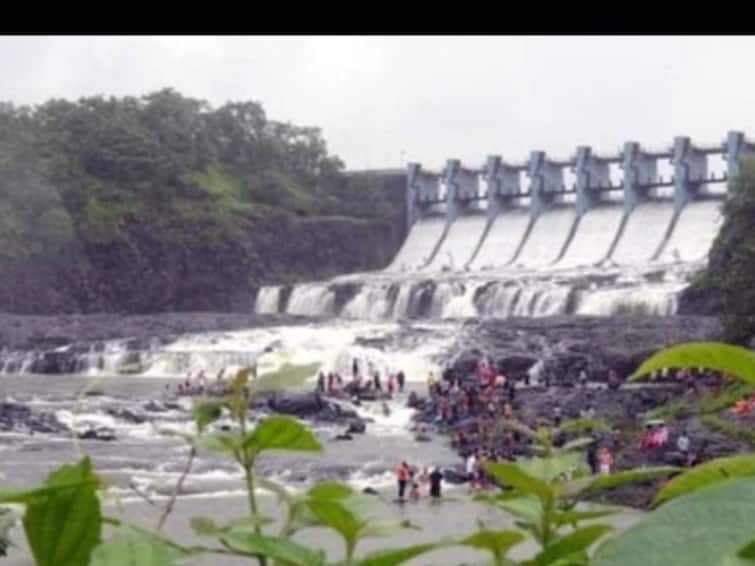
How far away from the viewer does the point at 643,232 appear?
29.7ft

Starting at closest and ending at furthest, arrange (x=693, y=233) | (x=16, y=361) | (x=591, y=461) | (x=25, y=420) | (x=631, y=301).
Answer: (x=591, y=461) → (x=25, y=420) → (x=16, y=361) → (x=631, y=301) → (x=693, y=233)

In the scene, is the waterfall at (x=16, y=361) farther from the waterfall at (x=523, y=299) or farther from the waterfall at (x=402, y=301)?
the waterfall at (x=523, y=299)

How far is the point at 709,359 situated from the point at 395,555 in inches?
1.9

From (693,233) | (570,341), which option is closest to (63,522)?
(570,341)

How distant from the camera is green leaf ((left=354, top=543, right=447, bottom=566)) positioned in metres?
0.17

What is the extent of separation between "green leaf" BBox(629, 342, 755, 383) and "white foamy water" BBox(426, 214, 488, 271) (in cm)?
927

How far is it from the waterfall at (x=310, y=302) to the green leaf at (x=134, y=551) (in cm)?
810


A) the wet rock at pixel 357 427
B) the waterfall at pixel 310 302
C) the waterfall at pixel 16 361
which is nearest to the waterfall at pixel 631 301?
the waterfall at pixel 310 302

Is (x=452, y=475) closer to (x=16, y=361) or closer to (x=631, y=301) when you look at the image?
(x=16, y=361)

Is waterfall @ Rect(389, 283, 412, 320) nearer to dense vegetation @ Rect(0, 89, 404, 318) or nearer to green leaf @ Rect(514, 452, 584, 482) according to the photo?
dense vegetation @ Rect(0, 89, 404, 318)

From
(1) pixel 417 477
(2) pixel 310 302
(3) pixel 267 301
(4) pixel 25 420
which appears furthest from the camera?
(2) pixel 310 302

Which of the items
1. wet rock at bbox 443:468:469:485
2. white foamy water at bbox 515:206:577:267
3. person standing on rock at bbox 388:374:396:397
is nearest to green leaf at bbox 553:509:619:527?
wet rock at bbox 443:468:469:485
